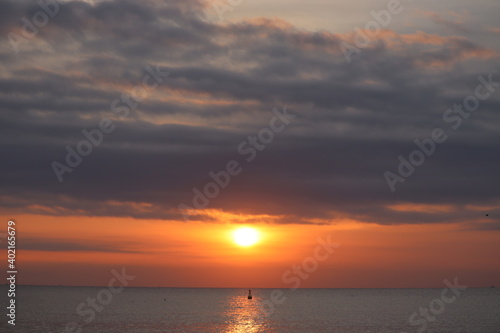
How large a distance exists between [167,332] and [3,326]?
110 ft

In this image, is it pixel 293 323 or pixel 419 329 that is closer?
pixel 419 329

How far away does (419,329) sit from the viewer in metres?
127

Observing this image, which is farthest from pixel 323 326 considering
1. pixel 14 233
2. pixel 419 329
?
pixel 14 233

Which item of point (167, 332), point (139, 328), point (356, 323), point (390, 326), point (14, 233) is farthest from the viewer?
point (356, 323)

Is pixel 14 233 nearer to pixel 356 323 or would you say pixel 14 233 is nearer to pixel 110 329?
pixel 110 329

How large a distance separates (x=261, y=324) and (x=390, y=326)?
2854 centimetres

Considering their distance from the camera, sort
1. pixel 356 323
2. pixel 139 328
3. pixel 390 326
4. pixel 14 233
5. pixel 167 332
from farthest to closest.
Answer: pixel 356 323 → pixel 390 326 → pixel 139 328 → pixel 167 332 → pixel 14 233

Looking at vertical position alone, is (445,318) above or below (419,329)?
above

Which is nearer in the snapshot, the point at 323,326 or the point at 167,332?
the point at 167,332

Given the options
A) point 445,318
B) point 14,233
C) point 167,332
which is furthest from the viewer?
point 445,318

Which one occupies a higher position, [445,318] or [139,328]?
[445,318]

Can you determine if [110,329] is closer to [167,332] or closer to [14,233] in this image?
[167,332]

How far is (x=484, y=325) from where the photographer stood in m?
139

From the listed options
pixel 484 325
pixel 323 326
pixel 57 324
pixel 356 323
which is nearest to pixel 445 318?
pixel 484 325
